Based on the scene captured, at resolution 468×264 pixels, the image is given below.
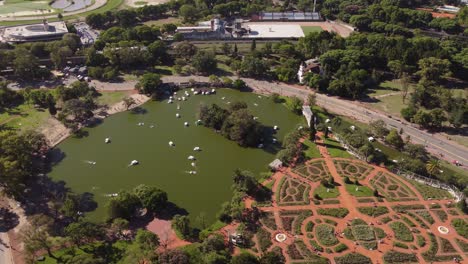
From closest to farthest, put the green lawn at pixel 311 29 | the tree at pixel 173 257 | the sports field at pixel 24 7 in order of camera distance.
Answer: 1. the tree at pixel 173 257
2. the green lawn at pixel 311 29
3. the sports field at pixel 24 7

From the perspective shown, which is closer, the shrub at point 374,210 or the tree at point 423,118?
the shrub at point 374,210

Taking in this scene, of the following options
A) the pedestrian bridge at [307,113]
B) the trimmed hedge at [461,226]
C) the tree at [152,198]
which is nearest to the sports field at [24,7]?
the pedestrian bridge at [307,113]

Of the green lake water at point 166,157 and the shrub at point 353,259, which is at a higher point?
the green lake water at point 166,157

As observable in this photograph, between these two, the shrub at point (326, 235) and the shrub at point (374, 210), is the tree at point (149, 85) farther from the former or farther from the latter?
the shrub at point (374, 210)

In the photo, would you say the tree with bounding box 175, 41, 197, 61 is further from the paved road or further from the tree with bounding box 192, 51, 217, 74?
the paved road

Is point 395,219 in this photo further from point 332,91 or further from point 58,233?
point 58,233

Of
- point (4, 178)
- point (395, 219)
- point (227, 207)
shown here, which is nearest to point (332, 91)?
point (395, 219)

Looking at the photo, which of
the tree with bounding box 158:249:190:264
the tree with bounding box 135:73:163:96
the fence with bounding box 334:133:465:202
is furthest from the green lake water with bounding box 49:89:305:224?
the fence with bounding box 334:133:465:202

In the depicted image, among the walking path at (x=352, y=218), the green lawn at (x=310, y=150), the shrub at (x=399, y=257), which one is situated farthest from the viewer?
the green lawn at (x=310, y=150)
